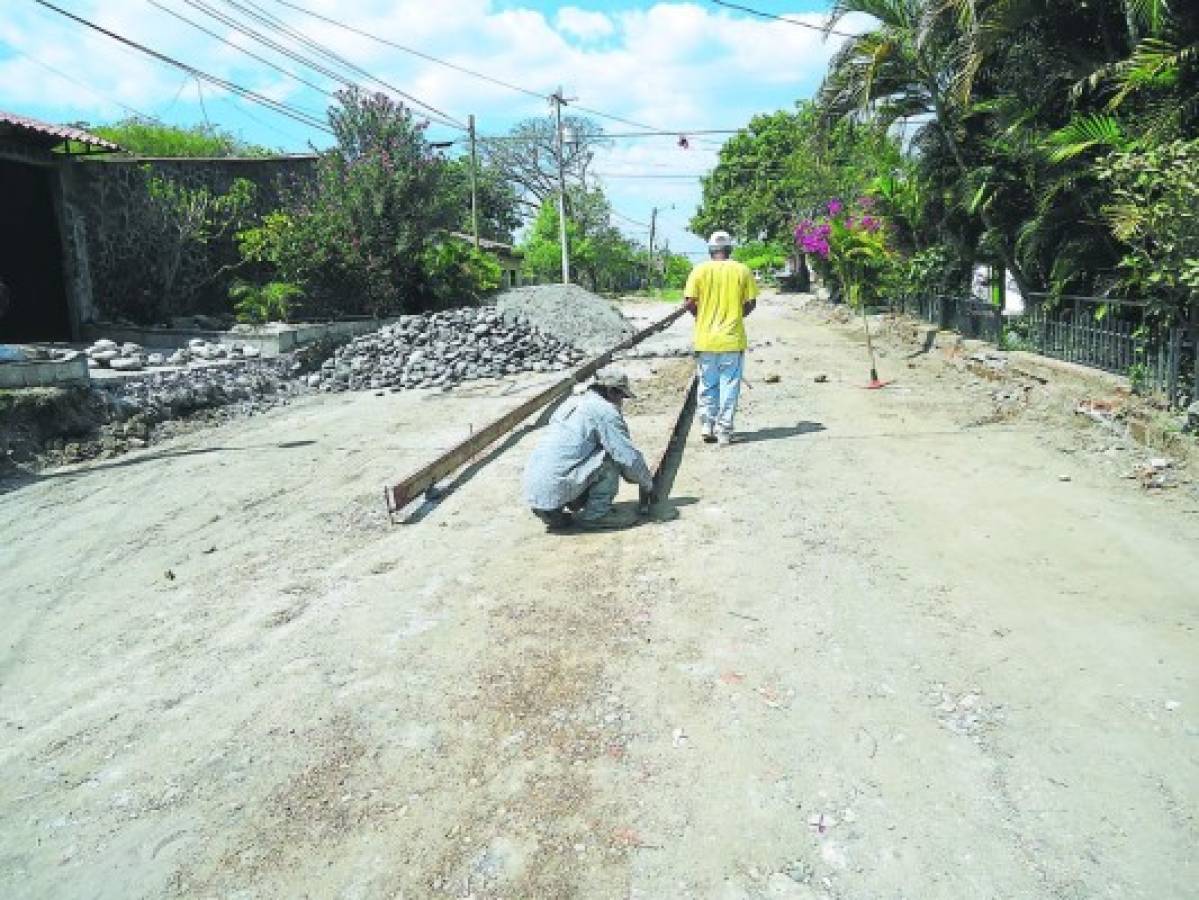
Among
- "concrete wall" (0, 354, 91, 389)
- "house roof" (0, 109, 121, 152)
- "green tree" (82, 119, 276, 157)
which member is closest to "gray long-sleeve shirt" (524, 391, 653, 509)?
"concrete wall" (0, 354, 91, 389)

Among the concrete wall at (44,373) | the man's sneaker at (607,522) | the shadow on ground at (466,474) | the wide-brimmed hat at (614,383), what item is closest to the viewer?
the wide-brimmed hat at (614,383)

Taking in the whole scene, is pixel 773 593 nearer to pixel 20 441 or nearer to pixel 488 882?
pixel 488 882

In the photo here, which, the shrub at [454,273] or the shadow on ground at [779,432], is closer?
the shadow on ground at [779,432]

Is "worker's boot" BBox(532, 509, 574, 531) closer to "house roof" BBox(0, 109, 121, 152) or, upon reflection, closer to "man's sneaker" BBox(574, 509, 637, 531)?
"man's sneaker" BBox(574, 509, 637, 531)

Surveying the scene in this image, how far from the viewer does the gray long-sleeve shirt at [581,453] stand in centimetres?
568

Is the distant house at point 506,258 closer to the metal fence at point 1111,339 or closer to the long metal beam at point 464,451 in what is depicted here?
the long metal beam at point 464,451

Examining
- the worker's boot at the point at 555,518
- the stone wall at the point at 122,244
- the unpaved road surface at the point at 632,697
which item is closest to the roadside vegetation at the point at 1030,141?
the unpaved road surface at the point at 632,697

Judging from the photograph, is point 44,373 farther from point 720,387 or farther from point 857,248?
point 857,248

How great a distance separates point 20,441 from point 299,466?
323 centimetres

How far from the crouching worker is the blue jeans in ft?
6.81

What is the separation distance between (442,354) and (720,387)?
8.42 metres

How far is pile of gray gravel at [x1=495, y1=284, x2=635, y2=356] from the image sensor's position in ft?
57.9

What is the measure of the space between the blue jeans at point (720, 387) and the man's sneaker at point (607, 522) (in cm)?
214

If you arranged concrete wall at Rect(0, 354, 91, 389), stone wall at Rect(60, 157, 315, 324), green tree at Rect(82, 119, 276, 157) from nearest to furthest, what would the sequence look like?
concrete wall at Rect(0, 354, 91, 389) → stone wall at Rect(60, 157, 315, 324) → green tree at Rect(82, 119, 276, 157)
